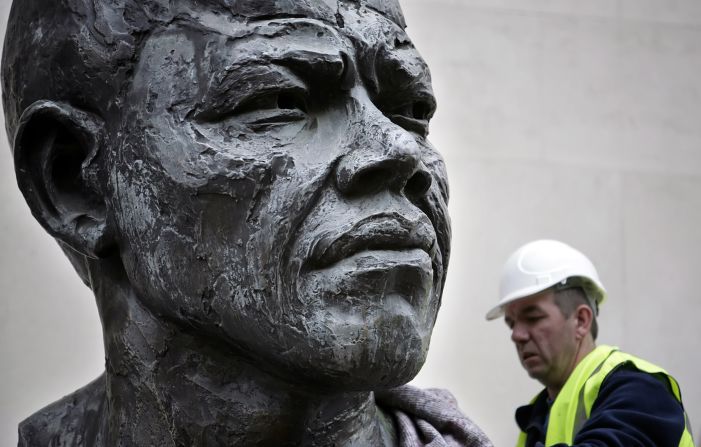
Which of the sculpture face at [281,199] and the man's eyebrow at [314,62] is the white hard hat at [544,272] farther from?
the man's eyebrow at [314,62]

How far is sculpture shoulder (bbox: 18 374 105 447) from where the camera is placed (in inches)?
104

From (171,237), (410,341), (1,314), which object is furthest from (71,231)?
(1,314)

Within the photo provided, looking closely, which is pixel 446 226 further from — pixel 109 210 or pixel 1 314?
pixel 1 314

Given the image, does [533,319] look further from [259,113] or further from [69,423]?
[259,113]

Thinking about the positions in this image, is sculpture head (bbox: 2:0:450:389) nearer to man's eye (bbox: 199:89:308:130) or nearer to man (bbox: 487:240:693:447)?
man's eye (bbox: 199:89:308:130)

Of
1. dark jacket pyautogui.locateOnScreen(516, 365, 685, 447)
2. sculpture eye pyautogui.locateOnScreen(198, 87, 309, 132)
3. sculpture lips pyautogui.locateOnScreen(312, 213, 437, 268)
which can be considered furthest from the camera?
dark jacket pyautogui.locateOnScreen(516, 365, 685, 447)

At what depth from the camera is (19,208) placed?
4.54m

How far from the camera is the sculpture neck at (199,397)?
2.33 metres

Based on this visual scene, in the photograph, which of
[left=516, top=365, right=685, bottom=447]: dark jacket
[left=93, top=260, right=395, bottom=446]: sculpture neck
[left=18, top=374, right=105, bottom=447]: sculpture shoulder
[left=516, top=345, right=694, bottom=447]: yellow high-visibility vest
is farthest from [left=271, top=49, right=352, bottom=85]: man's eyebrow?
[left=516, top=345, right=694, bottom=447]: yellow high-visibility vest

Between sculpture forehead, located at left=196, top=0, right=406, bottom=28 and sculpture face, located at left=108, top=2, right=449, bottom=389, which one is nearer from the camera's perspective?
sculpture face, located at left=108, top=2, right=449, bottom=389

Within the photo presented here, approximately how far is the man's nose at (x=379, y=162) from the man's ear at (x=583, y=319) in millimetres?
2105

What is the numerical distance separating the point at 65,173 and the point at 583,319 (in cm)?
233

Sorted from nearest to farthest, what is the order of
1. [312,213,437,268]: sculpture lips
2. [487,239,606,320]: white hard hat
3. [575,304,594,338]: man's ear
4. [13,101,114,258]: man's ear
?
[312,213,437,268]: sculpture lips < [13,101,114,258]: man's ear < [575,304,594,338]: man's ear < [487,239,606,320]: white hard hat

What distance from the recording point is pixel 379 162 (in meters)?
2.22
